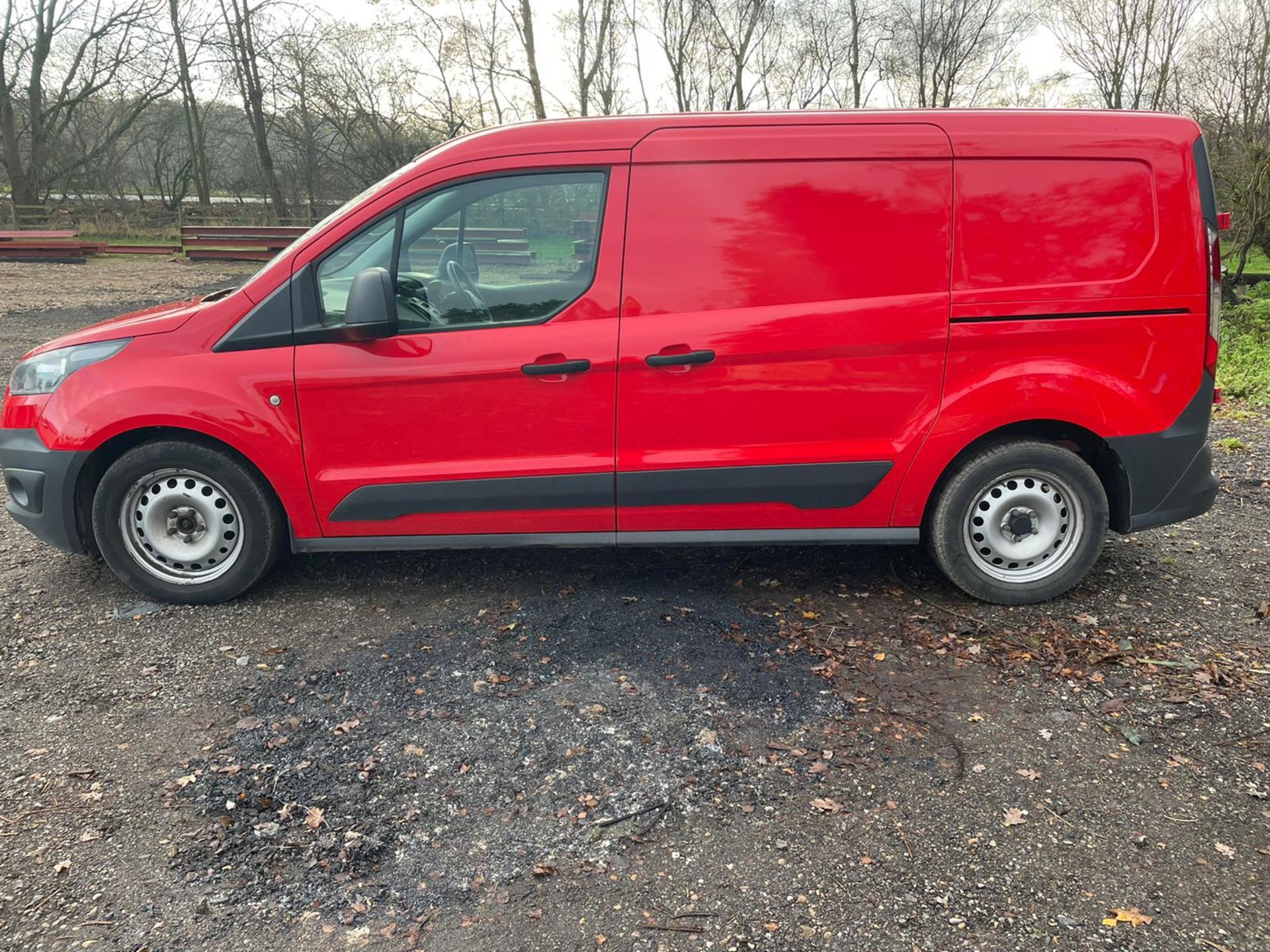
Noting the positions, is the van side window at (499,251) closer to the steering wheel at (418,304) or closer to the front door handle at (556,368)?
the steering wheel at (418,304)

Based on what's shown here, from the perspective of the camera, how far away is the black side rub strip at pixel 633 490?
4082 mm

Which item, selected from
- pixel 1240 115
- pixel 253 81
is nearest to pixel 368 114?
pixel 253 81

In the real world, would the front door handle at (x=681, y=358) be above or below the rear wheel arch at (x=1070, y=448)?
above

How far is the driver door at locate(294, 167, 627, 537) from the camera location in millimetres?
3920

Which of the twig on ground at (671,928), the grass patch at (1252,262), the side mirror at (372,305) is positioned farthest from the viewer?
the grass patch at (1252,262)

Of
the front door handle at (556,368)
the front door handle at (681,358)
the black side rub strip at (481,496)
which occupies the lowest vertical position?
the black side rub strip at (481,496)

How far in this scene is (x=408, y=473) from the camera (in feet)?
13.4

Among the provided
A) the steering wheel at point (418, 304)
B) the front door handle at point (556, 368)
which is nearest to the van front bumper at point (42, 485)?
the steering wheel at point (418, 304)

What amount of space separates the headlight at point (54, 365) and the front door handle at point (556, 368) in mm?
1791

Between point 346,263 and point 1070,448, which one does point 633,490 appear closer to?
point 346,263

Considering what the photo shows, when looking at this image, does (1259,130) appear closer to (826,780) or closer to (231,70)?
(826,780)

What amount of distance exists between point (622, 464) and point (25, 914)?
2.56 m

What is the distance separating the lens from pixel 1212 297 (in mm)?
3955

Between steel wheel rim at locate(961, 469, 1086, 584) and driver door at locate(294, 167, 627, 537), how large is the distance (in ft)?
5.63
